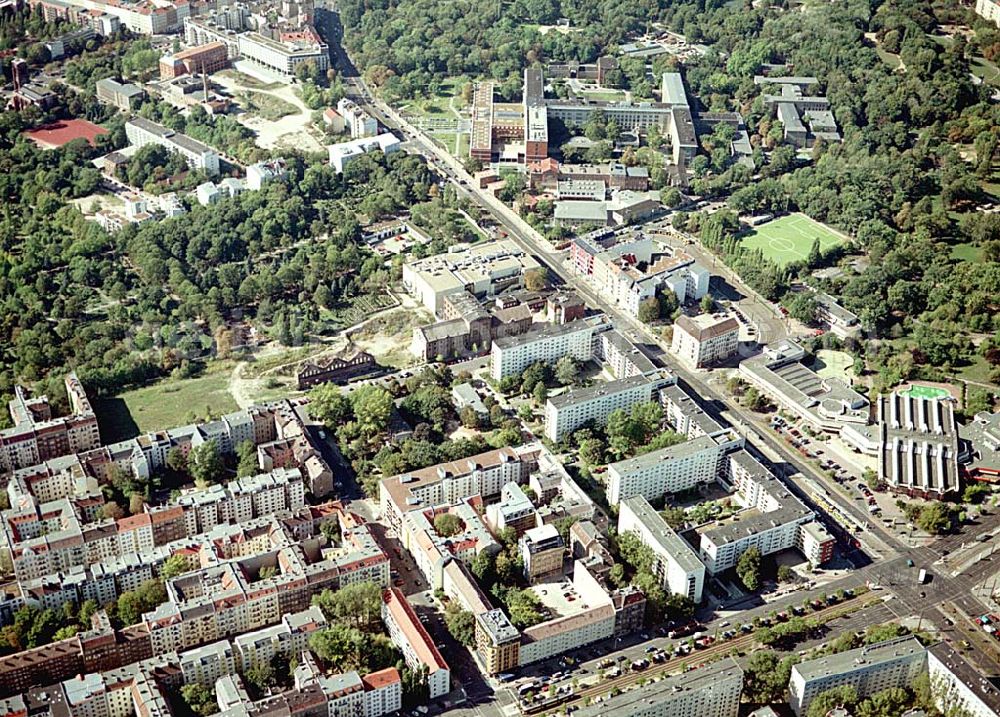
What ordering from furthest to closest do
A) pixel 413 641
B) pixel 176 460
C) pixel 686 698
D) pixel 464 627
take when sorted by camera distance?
pixel 176 460 < pixel 464 627 < pixel 413 641 < pixel 686 698

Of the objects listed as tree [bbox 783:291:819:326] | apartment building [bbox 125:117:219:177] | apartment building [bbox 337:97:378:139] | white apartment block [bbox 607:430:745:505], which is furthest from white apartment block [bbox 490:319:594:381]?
apartment building [bbox 337:97:378:139]

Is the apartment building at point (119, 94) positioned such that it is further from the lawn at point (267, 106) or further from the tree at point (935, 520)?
the tree at point (935, 520)

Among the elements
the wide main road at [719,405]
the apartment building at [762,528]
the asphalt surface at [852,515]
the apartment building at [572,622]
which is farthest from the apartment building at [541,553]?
the wide main road at [719,405]

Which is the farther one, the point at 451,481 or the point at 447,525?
the point at 451,481

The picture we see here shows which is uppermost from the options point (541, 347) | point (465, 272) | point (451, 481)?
point (465, 272)

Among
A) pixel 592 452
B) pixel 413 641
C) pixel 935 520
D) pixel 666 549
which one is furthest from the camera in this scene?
pixel 592 452

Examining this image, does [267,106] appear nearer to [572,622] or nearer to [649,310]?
[649,310]

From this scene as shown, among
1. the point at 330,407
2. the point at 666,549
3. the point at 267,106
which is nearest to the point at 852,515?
the point at 666,549
